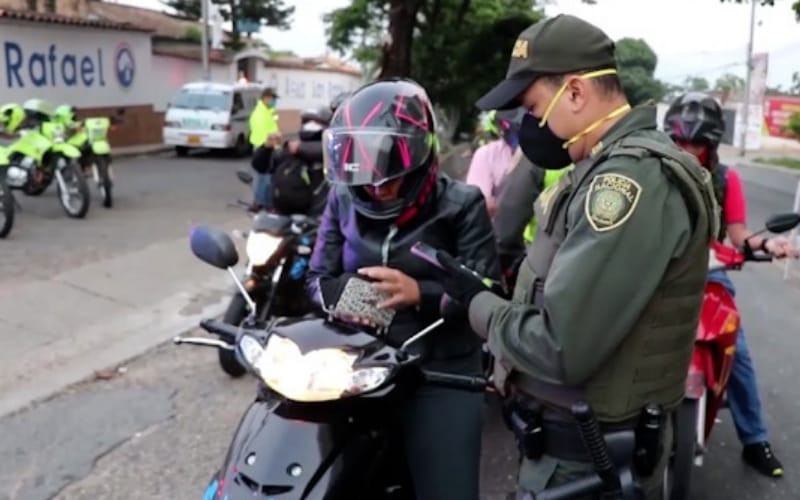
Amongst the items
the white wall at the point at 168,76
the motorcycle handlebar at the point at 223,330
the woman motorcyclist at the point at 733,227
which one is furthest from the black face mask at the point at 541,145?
the white wall at the point at 168,76

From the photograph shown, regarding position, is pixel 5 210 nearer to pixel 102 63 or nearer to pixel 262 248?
pixel 262 248

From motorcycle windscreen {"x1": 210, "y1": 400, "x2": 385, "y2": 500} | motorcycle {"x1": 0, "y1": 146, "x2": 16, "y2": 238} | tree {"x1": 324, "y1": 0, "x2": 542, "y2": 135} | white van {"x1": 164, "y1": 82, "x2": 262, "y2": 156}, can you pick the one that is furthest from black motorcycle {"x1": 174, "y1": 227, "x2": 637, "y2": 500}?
tree {"x1": 324, "y1": 0, "x2": 542, "y2": 135}

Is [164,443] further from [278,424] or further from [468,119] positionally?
[468,119]

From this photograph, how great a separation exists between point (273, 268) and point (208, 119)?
1646cm

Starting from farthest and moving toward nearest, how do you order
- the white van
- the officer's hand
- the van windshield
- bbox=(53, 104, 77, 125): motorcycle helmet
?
the van windshield → the white van → bbox=(53, 104, 77, 125): motorcycle helmet → the officer's hand

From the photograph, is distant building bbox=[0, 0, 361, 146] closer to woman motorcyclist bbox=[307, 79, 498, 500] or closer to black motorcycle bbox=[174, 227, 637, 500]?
woman motorcyclist bbox=[307, 79, 498, 500]

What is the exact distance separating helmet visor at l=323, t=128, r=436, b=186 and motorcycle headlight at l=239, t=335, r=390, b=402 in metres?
0.61

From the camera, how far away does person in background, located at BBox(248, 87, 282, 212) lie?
326 inches

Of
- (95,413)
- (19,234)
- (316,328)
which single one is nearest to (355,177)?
(316,328)

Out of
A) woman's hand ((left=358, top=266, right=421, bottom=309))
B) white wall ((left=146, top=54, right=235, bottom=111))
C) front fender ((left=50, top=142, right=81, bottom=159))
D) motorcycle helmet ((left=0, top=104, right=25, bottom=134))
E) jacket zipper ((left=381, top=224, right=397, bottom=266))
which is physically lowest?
front fender ((left=50, top=142, right=81, bottom=159))

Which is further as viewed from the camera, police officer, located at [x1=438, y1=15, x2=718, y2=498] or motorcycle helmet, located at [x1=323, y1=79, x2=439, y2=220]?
motorcycle helmet, located at [x1=323, y1=79, x2=439, y2=220]

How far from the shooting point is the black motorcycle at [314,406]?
2.13 meters

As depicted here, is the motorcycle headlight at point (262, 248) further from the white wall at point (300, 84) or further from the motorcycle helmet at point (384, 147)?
the white wall at point (300, 84)

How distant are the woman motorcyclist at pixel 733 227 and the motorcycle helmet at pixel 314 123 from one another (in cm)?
343
